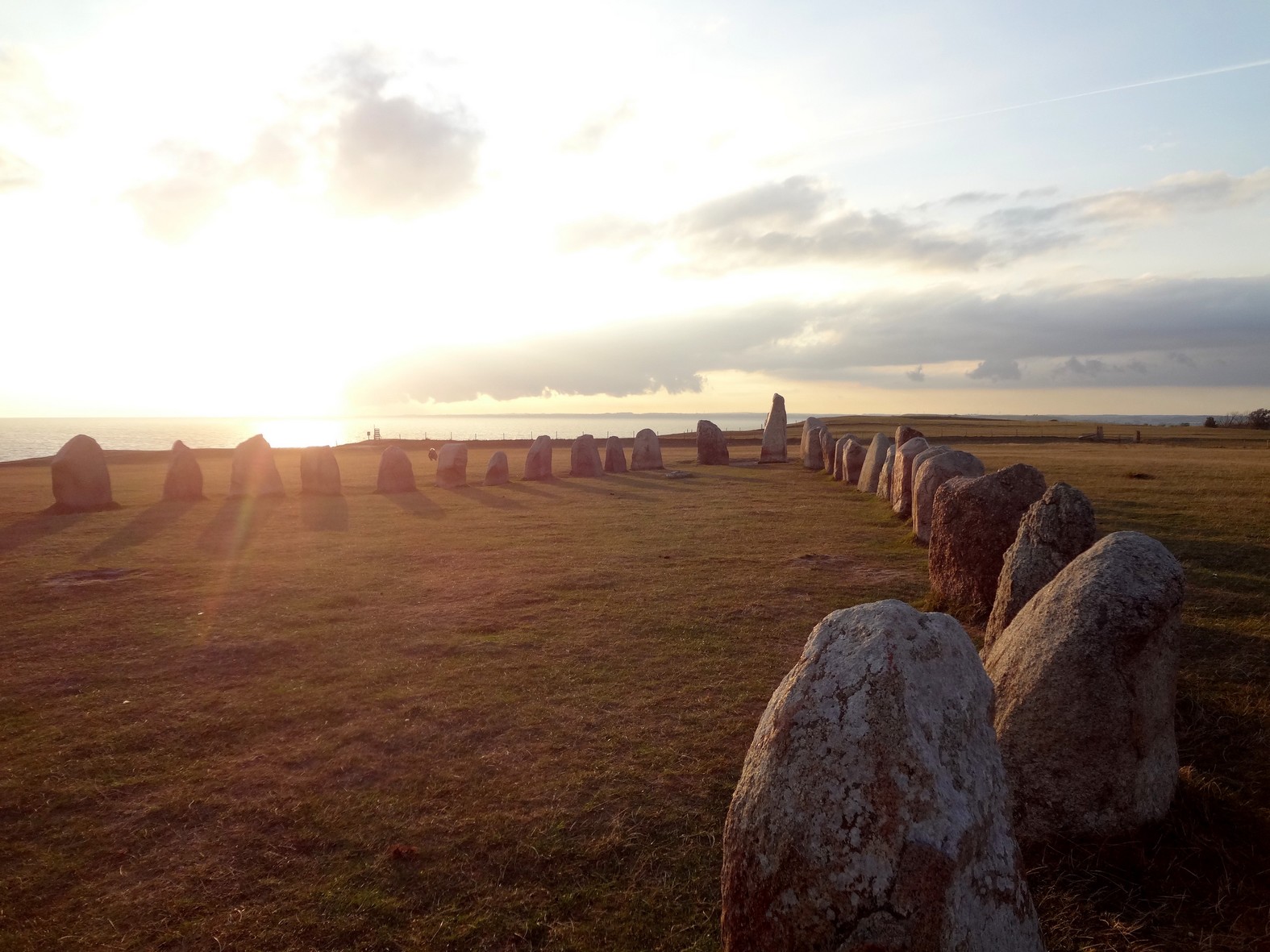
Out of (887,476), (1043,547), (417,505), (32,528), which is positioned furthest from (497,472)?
(1043,547)

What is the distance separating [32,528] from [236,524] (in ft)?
13.2

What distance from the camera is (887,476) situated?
61.7ft

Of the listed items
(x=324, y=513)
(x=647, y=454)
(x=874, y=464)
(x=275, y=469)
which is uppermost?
(x=275, y=469)

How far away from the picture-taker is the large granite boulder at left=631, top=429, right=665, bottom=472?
98.5 ft

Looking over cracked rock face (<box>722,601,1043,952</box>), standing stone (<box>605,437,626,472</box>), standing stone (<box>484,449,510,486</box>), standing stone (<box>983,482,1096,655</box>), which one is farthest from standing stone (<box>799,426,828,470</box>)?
cracked rock face (<box>722,601,1043,952</box>)

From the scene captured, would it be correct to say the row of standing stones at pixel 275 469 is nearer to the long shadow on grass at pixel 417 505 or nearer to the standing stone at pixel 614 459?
the standing stone at pixel 614 459

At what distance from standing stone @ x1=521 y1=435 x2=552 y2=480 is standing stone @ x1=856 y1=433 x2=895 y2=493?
1086cm

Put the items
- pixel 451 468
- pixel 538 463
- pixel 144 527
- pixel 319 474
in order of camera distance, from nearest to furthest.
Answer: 1. pixel 144 527
2. pixel 319 474
3. pixel 451 468
4. pixel 538 463

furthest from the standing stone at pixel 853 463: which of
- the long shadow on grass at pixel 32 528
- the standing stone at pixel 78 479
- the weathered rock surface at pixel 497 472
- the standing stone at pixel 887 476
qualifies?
the standing stone at pixel 78 479

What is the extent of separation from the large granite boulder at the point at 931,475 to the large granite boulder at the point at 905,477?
2180 millimetres

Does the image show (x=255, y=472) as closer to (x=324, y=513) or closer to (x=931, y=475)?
(x=324, y=513)

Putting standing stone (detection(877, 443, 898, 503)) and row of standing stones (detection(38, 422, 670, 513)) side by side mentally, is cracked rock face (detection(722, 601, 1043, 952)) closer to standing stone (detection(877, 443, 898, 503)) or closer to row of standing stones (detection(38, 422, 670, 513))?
standing stone (detection(877, 443, 898, 503))

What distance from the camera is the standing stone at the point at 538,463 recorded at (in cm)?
2708

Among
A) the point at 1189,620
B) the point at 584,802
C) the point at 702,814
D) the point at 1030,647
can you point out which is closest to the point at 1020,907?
the point at 1030,647
